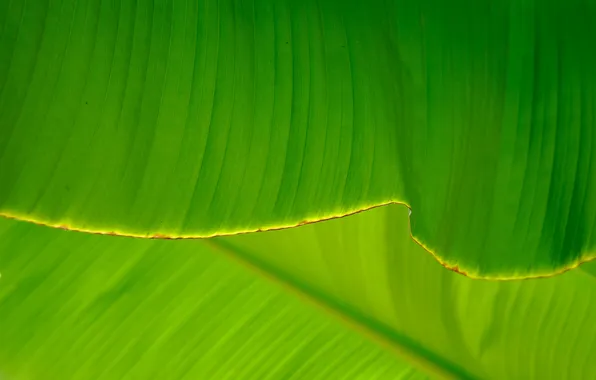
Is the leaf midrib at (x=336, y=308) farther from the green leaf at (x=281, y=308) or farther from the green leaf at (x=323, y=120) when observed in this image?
the green leaf at (x=323, y=120)

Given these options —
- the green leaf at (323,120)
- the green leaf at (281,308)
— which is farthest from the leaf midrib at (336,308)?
the green leaf at (323,120)

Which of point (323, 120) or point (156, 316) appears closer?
point (323, 120)

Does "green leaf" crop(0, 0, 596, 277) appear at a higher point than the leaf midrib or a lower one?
higher

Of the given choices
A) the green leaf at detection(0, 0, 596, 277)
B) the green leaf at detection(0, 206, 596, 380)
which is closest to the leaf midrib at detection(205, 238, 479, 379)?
the green leaf at detection(0, 206, 596, 380)

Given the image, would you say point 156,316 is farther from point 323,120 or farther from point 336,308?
point 323,120

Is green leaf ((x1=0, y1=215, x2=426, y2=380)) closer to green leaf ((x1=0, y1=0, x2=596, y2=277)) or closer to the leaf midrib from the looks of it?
the leaf midrib

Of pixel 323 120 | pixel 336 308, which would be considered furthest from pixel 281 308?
pixel 323 120
